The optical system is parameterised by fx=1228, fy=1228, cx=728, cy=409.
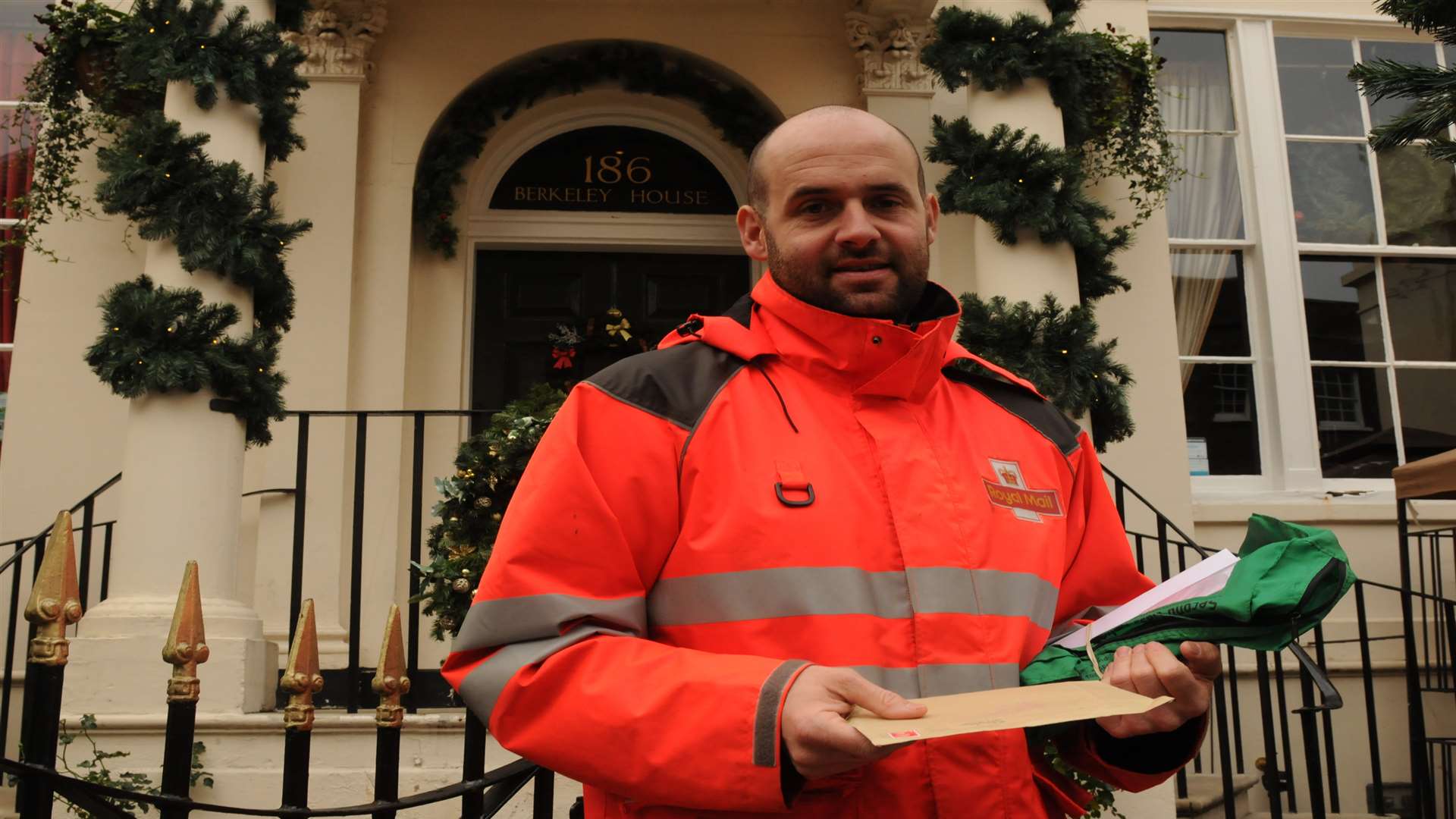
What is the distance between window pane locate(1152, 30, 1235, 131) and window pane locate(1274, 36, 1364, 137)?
39cm

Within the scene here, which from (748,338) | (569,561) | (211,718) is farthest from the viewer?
(211,718)

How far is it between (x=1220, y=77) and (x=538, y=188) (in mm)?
4194

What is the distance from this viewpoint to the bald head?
193 cm

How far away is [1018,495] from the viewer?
1.83 meters

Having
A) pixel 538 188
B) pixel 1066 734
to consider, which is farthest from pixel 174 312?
pixel 1066 734

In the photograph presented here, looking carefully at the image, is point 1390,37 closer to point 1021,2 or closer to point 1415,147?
point 1415,147

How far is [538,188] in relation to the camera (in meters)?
7.08

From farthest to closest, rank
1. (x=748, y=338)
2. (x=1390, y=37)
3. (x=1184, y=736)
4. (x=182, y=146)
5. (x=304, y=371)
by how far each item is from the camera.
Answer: (x=1390, y=37)
(x=304, y=371)
(x=182, y=146)
(x=748, y=338)
(x=1184, y=736)

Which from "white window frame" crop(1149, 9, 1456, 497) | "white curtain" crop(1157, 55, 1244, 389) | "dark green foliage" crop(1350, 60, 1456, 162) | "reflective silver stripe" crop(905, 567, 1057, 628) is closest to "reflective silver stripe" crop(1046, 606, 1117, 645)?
"reflective silver stripe" crop(905, 567, 1057, 628)

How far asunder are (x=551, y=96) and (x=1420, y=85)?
A: 4513 millimetres

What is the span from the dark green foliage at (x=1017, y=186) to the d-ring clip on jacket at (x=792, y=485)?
3.67 meters

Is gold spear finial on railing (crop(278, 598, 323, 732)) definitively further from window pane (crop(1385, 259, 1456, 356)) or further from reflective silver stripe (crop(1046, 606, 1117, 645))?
window pane (crop(1385, 259, 1456, 356))

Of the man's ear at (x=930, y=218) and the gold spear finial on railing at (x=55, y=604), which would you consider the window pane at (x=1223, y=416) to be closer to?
the man's ear at (x=930, y=218)

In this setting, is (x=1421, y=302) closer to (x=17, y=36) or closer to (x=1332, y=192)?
(x=1332, y=192)
